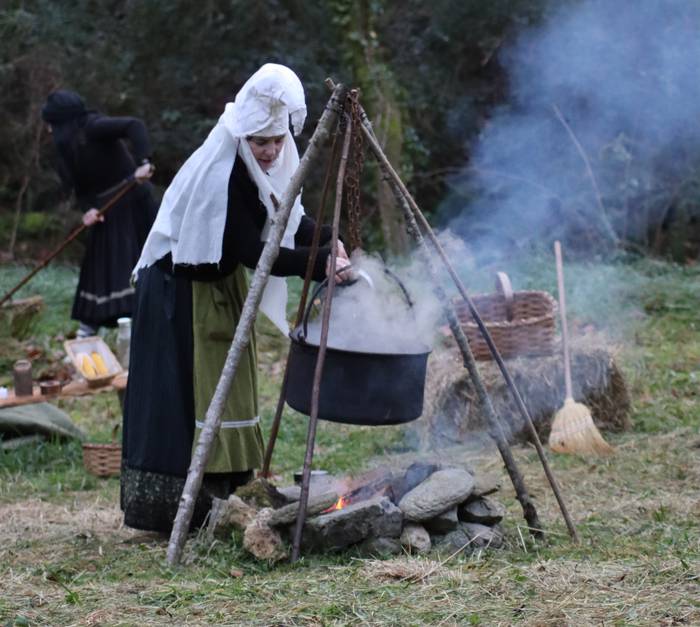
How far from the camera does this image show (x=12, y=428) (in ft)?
23.3

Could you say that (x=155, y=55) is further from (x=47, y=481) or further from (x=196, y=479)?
(x=196, y=479)

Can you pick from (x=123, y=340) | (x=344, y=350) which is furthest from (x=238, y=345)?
(x=123, y=340)

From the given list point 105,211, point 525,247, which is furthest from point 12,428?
point 525,247

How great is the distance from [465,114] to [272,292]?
1001 centimetres

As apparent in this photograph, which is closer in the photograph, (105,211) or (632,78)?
(105,211)

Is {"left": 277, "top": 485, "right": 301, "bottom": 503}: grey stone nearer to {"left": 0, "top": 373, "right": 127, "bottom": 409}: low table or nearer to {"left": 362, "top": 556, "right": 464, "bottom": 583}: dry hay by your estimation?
{"left": 362, "top": 556, "right": 464, "bottom": 583}: dry hay

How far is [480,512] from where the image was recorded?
4.66m

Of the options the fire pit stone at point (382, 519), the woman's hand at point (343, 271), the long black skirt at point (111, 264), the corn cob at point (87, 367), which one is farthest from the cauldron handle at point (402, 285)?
the long black skirt at point (111, 264)

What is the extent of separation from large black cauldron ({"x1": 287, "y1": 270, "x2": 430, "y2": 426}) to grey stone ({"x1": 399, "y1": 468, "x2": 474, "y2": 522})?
39 centimetres

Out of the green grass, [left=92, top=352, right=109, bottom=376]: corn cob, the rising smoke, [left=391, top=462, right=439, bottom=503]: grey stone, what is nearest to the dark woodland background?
the rising smoke

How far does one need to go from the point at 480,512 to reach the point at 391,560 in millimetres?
579

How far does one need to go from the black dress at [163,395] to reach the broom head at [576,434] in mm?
2331

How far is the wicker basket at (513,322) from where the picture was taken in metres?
6.98

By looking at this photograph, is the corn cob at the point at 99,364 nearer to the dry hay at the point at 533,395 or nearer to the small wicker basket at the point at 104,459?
the small wicker basket at the point at 104,459
